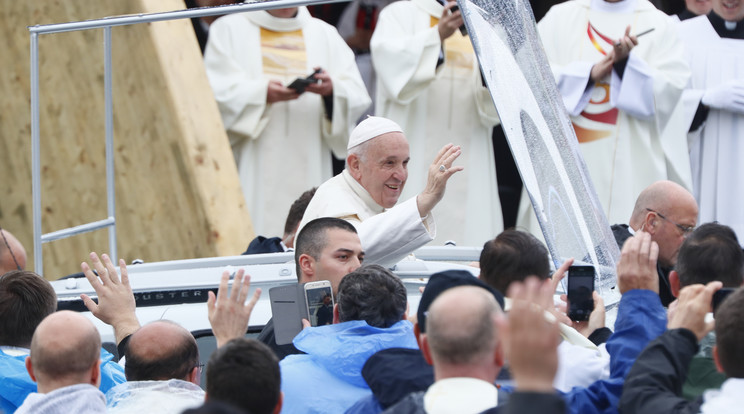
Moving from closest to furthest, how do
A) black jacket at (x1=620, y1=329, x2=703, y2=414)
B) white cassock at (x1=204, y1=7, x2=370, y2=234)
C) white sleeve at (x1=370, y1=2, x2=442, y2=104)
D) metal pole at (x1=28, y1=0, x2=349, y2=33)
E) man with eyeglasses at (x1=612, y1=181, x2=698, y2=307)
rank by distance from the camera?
1. black jacket at (x1=620, y1=329, x2=703, y2=414)
2. man with eyeglasses at (x1=612, y1=181, x2=698, y2=307)
3. metal pole at (x1=28, y1=0, x2=349, y2=33)
4. white sleeve at (x1=370, y1=2, x2=442, y2=104)
5. white cassock at (x1=204, y1=7, x2=370, y2=234)

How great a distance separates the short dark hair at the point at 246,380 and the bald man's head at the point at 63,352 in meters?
0.57

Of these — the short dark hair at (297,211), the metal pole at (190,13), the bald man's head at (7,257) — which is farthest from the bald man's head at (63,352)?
the bald man's head at (7,257)

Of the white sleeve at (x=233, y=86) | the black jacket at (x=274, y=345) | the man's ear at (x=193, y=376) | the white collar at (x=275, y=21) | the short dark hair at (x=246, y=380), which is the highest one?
the white collar at (x=275, y=21)

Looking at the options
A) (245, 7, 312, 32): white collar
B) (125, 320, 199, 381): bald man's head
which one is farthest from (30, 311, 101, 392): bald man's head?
(245, 7, 312, 32): white collar

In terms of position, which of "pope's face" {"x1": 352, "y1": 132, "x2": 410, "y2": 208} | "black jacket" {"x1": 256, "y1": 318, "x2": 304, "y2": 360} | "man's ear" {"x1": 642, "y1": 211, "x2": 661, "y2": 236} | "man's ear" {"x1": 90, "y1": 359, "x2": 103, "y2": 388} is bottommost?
"black jacket" {"x1": 256, "y1": 318, "x2": 304, "y2": 360}

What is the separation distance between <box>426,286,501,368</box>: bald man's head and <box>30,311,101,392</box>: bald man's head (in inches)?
41.3

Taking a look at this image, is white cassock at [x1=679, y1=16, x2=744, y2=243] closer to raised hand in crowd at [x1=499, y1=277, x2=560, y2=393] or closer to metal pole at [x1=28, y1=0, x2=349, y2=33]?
metal pole at [x1=28, y1=0, x2=349, y2=33]

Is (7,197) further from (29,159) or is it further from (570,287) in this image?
(570,287)

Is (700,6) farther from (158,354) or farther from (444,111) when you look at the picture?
(158,354)

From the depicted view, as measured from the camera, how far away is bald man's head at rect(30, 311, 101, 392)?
3.50 m

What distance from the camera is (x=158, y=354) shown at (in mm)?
3707

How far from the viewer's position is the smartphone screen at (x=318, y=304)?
427cm

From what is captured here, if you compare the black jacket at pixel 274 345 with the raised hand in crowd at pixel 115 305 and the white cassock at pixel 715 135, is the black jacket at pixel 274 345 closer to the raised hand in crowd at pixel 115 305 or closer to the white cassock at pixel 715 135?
the raised hand in crowd at pixel 115 305

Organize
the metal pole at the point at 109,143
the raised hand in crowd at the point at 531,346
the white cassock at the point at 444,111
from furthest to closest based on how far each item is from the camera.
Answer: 1. the white cassock at the point at 444,111
2. the metal pole at the point at 109,143
3. the raised hand in crowd at the point at 531,346
